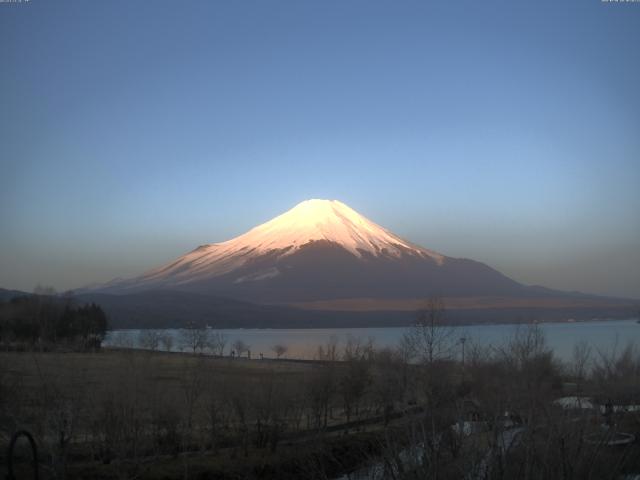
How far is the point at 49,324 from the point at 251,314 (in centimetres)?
10677

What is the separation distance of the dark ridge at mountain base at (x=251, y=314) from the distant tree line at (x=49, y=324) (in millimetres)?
70219

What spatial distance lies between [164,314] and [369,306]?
4999cm

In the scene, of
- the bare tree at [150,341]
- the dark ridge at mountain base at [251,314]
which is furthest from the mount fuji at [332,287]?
the bare tree at [150,341]

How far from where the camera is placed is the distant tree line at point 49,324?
5438cm

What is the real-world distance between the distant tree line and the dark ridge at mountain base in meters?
70.2

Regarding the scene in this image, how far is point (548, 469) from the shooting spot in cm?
540

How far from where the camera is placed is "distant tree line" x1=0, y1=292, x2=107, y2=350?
54.4 metres

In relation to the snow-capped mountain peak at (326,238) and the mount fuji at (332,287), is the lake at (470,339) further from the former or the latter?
the snow-capped mountain peak at (326,238)

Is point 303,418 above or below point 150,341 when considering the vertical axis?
below

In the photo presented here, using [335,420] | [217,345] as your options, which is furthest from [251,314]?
[335,420]

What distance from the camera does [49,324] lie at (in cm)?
5628

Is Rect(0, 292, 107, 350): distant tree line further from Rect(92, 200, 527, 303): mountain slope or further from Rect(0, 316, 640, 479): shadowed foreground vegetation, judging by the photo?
Rect(92, 200, 527, 303): mountain slope

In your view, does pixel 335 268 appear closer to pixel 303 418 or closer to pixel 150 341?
pixel 150 341

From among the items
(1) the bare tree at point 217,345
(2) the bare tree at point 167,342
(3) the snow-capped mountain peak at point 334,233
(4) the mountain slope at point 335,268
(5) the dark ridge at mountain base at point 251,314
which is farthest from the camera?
(3) the snow-capped mountain peak at point 334,233
